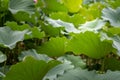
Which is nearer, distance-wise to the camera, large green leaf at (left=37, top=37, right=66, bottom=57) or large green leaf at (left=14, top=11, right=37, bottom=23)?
large green leaf at (left=37, top=37, right=66, bottom=57)

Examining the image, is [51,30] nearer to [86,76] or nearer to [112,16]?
[112,16]

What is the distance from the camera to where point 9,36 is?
171 centimetres

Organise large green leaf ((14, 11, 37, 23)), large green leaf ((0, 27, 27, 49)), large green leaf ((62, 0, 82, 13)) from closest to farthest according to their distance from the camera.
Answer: large green leaf ((0, 27, 27, 49)) → large green leaf ((14, 11, 37, 23)) → large green leaf ((62, 0, 82, 13))

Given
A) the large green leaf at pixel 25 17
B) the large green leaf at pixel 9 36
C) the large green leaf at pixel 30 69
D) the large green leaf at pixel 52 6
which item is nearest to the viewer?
the large green leaf at pixel 30 69

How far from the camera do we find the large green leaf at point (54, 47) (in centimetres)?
174

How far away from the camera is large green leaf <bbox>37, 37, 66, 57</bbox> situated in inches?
68.6

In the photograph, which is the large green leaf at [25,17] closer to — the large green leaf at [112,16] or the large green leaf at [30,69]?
the large green leaf at [112,16]

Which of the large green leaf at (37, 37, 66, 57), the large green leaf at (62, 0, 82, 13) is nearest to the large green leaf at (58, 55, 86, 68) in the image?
the large green leaf at (37, 37, 66, 57)

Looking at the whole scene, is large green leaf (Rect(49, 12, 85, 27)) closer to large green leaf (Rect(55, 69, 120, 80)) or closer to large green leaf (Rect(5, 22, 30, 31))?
large green leaf (Rect(5, 22, 30, 31))

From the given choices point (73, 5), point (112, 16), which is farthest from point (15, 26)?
point (73, 5)

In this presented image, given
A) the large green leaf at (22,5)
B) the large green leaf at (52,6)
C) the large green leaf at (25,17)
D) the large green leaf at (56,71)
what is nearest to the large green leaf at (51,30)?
the large green leaf at (25,17)

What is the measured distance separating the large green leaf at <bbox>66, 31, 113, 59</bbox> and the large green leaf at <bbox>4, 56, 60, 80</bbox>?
0.27m

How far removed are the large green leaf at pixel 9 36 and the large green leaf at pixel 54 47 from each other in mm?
149

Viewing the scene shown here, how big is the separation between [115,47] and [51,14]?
0.73m
